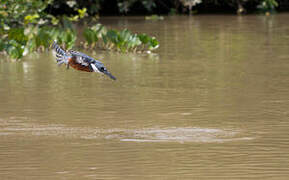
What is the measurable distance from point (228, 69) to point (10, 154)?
203 inches

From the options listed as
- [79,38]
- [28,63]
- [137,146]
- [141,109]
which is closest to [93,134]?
[137,146]

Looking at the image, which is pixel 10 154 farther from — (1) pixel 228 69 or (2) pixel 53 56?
(2) pixel 53 56

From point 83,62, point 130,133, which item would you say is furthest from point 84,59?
point 130,133

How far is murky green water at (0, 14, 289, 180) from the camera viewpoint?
215 inches

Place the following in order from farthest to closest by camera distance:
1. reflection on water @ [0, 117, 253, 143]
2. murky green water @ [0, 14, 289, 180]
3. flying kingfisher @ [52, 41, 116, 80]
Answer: reflection on water @ [0, 117, 253, 143] < flying kingfisher @ [52, 41, 116, 80] < murky green water @ [0, 14, 289, 180]

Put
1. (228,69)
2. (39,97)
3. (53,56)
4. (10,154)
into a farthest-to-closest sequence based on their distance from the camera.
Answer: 1. (53,56)
2. (228,69)
3. (39,97)
4. (10,154)

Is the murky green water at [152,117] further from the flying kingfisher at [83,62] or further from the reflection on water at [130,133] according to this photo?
the flying kingfisher at [83,62]

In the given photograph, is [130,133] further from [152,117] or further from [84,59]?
[84,59]

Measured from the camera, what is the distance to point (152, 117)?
7.22 metres

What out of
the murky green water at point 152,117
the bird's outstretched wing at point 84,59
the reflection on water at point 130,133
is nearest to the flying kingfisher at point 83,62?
the bird's outstretched wing at point 84,59

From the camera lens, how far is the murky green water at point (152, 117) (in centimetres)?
546

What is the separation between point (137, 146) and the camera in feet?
19.8

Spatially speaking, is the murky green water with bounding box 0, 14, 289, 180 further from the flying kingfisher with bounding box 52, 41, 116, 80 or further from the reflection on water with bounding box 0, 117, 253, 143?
the flying kingfisher with bounding box 52, 41, 116, 80

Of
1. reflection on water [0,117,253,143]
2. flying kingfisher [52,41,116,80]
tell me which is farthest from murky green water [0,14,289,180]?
flying kingfisher [52,41,116,80]
